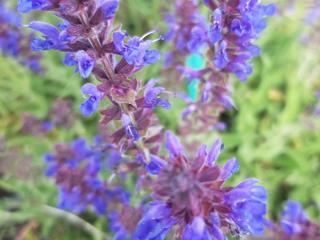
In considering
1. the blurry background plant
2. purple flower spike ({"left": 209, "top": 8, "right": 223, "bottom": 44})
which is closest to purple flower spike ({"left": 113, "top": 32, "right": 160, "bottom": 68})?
purple flower spike ({"left": 209, "top": 8, "right": 223, "bottom": 44})

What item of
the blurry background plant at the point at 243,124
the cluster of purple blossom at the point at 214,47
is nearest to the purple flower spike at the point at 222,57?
the cluster of purple blossom at the point at 214,47

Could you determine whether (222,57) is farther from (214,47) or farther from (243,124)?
(243,124)

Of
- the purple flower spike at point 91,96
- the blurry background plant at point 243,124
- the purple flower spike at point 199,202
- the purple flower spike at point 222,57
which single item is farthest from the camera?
the blurry background plant at point 243,124

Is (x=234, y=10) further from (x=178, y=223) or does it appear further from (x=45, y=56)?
(x=45, y=56)

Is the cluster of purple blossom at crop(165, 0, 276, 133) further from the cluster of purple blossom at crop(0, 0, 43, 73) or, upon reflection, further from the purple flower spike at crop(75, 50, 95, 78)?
the cluster of purple blossom at crop(0, 0, 43, 73)

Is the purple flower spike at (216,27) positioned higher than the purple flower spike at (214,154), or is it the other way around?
the purple flower spike at (216,27)

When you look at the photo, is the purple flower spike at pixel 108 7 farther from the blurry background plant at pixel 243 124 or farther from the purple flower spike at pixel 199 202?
the blurry background plant at pixel 243 124
